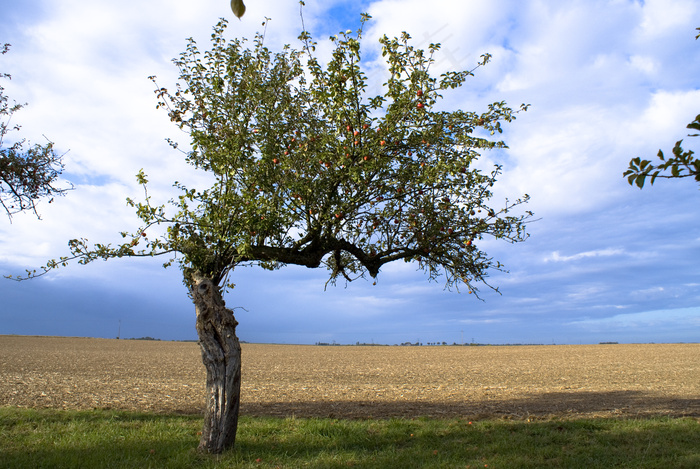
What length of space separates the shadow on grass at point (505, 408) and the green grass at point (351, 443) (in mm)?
1783

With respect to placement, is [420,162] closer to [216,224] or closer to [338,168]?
[338,168]

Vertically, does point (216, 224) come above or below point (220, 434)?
above

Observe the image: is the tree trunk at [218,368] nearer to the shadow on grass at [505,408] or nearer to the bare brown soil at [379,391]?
the shadow on grass at [505,408]

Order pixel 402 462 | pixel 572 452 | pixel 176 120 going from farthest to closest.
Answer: pixel 176 120
pixel 572 452
pixel 402 462

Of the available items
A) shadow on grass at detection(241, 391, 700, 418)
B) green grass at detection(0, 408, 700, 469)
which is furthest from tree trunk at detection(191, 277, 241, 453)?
shadow on grass at detection(241, 391, 700, 418)

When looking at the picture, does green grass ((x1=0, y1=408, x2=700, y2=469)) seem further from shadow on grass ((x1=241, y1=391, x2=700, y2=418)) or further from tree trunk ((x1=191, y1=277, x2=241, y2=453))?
shadow on grass ((x1=241, y1=391, x2=700, y2=418))

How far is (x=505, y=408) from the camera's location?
17.0 m

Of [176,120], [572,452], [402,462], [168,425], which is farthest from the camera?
[168,425]

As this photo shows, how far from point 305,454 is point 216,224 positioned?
5287 mm

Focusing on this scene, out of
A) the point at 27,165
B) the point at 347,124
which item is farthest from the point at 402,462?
the point at 27,165

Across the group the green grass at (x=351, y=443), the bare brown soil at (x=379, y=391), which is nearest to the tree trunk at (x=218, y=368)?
the green grass at (x=351, y=443)

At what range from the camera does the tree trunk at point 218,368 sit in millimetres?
9914

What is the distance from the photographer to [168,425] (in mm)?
12875

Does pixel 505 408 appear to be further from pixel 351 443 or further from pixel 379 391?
pixel 351 443
